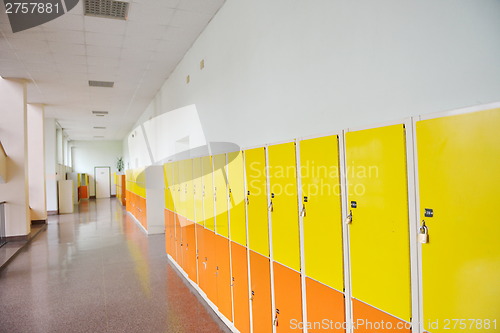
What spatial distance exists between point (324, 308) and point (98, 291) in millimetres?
3826

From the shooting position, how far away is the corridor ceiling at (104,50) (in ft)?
14.9

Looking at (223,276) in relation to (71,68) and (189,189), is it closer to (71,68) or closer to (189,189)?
(189,189)

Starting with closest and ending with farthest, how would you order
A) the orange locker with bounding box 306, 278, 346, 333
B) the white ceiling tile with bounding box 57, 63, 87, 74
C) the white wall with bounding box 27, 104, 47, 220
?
the orange locker with bounding box 306, 278, 346, 333, the white ceiling tile with bounding box 57, 63, 87, 74, the white wall with bounding box 27, 104, 47, 220

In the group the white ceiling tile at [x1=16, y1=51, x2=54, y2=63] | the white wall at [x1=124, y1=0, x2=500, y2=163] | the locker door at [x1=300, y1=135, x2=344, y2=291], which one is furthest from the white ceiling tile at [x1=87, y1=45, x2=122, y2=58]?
the locker door at [x1=300, y1=135, x2=344, y2=291]

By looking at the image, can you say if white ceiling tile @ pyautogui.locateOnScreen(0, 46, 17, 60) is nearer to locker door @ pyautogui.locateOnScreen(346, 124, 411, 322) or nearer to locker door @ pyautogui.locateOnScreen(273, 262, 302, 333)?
locker door @ pyautogui.locateOnScreen(273, 262, 302, 333)

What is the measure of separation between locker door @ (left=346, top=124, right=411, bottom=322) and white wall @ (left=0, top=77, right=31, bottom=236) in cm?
878

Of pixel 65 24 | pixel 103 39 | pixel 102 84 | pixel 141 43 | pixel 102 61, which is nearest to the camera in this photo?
pixel 65 24

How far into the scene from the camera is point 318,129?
7.98 feet

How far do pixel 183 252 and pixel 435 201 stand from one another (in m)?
4.24

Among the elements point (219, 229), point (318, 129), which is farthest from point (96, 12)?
point (318, 129)

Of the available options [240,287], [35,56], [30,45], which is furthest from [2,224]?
[240,287]

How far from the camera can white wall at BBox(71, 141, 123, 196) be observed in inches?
810

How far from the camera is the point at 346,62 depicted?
215 centimetres

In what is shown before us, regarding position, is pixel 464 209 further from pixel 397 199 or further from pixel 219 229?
pixel 219 229
